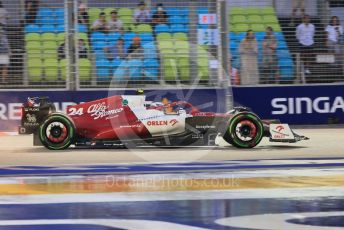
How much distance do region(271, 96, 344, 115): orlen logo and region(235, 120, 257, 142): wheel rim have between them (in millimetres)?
4343

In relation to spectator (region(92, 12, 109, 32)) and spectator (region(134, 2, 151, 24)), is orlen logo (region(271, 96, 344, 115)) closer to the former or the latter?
spectator (region(134, 2, 151, 24))

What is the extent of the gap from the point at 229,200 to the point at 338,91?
9.42 meters

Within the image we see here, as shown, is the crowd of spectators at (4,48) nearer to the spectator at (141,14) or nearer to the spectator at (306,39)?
the spectator at (141,14)

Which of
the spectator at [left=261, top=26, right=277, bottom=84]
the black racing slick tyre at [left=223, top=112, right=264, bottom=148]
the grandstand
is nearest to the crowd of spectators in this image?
the grandstand

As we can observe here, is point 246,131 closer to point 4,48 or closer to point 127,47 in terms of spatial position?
point 127,47

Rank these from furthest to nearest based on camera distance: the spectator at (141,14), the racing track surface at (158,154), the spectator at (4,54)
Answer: the spectator at (141,14) < the spectator at (4,54) < the racing track surface at (158,154)

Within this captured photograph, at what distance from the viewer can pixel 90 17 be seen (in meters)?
14.4

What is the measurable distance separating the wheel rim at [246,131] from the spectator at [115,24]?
16.7 ft

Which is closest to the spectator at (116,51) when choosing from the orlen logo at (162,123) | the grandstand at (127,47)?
the grandstand at (127,47)

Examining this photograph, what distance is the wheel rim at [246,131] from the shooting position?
33.9 ft

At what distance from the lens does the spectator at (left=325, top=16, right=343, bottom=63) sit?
49.3 feet

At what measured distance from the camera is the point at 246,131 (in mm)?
10453

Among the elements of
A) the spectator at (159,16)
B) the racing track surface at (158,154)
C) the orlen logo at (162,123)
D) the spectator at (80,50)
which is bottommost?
the racing track surface at (158,154)

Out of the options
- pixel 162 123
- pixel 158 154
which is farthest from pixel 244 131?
pixel 158 154
